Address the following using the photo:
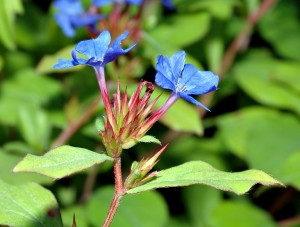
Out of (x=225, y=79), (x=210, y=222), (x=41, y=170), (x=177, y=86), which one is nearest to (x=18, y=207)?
(x=41, y=170)

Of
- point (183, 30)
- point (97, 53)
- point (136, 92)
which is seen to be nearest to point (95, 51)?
point (97, 53)

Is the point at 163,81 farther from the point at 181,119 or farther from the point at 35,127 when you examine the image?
the point at 35,127

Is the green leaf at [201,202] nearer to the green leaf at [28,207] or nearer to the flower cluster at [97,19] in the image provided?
the flower cluster at [97,19]

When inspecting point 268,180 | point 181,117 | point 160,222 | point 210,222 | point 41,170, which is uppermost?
point 41,170

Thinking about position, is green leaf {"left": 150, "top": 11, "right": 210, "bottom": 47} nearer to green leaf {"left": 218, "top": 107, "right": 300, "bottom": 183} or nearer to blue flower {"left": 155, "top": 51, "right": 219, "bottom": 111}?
green leaf {"left": 218, "top": 107, "right": 300, "bottom": 183}

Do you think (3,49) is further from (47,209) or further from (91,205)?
(47,209)

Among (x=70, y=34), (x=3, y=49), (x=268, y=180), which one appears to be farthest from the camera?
(x=3, y=49)
